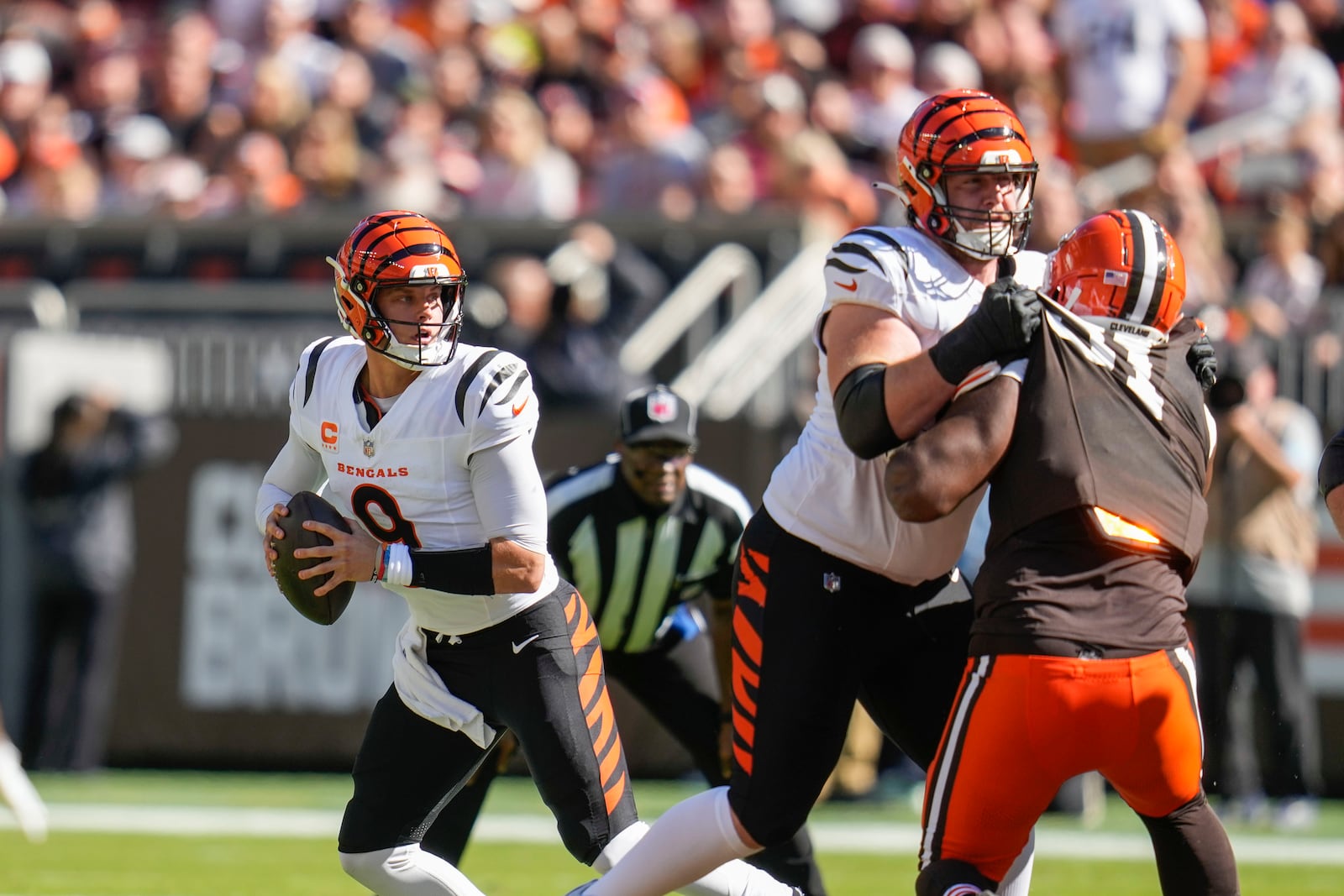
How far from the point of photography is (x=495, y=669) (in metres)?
4.58

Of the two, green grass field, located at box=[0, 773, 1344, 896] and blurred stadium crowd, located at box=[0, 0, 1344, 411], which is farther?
blurred stadium crowd, located at box=[0, 0, 1344, 411]

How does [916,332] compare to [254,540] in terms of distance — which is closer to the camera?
[916,332]

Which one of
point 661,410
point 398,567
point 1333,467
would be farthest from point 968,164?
point 661,410

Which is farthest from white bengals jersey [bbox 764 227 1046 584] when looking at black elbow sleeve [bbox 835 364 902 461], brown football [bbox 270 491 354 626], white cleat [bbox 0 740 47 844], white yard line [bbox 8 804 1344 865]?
white cleat [bbox 0 740 47 844]

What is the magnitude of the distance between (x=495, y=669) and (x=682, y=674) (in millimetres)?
1416

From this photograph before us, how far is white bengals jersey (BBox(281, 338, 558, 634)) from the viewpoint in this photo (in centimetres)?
446

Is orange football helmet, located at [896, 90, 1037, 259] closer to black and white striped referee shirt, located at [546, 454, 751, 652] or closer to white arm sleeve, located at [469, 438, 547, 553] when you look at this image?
white arm sleeve, located at [469, 438, 547, 553]

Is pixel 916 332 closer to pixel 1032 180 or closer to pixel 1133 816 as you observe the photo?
pixel 1032 180

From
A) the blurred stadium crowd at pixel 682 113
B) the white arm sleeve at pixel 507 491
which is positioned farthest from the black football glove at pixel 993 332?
the blurred stadium crowd at pixel 682 113

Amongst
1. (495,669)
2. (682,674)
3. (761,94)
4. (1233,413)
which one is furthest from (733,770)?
(761,94)

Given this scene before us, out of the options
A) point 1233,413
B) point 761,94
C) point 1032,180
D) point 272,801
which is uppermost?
point 761,94

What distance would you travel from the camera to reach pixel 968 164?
4176mm

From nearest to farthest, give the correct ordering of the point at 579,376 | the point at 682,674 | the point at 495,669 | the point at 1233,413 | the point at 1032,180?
the point at 1032,180 < the point at 495,669 < the point at 682,674 < the point at 1233,413 < the point at 579,376

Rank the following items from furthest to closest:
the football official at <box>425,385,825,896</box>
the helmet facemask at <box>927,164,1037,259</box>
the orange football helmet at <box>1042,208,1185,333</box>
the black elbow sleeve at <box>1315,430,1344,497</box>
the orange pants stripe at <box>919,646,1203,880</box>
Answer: the football official at <box>425,385,825,896</box> < the black elbow sleeve at <box>1315,430,1344,497</box> < the helmet facemask at <box>927,164,1037,259</box> < the orange football helmet at <box>1042,208,1185,333</box> < the orange pants stripe at <box>919,646,1203,880</box>
